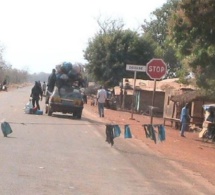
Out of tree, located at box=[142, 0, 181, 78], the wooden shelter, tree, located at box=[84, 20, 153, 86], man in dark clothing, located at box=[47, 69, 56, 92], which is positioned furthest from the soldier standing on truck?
tree, located at box=[142, 0, 181, 78]

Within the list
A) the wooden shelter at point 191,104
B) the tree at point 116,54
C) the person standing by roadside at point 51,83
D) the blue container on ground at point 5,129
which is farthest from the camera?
the tree at point 116,54

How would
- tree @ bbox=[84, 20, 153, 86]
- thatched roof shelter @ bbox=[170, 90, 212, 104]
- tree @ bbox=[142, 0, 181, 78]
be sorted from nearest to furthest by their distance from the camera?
thatched roof shelter @ bbox=[170, 90, 212, 104]
tree @ bbox=[84, 20, 153, 86]
tree @ bbox=[142, 0, 181, 78]

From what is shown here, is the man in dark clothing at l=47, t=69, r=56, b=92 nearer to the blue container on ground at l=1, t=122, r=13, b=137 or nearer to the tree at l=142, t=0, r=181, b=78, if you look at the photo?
the blue container on ground at l=1, t=122, r=13, b=137

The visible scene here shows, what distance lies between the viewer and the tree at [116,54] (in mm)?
56312

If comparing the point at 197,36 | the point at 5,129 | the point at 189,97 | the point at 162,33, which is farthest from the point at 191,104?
the point at 162,33

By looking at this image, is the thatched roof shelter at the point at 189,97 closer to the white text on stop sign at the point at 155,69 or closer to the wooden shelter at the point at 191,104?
the wooden shelter at the point at 191,104

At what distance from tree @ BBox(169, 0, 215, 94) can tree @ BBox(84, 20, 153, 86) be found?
116 feet

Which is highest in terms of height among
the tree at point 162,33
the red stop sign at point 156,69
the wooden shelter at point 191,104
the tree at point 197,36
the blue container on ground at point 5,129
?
the tree at point 162,33

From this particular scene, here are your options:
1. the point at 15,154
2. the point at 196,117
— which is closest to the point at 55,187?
the point at 15,154

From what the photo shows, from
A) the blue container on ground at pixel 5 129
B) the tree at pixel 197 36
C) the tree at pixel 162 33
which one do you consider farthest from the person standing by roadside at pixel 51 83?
the tree at pixel 162 33

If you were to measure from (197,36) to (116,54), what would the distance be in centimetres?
3867

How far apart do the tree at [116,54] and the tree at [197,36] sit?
35352 millimetres

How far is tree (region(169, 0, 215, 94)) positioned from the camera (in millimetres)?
16109

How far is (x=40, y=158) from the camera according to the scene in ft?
42.0
